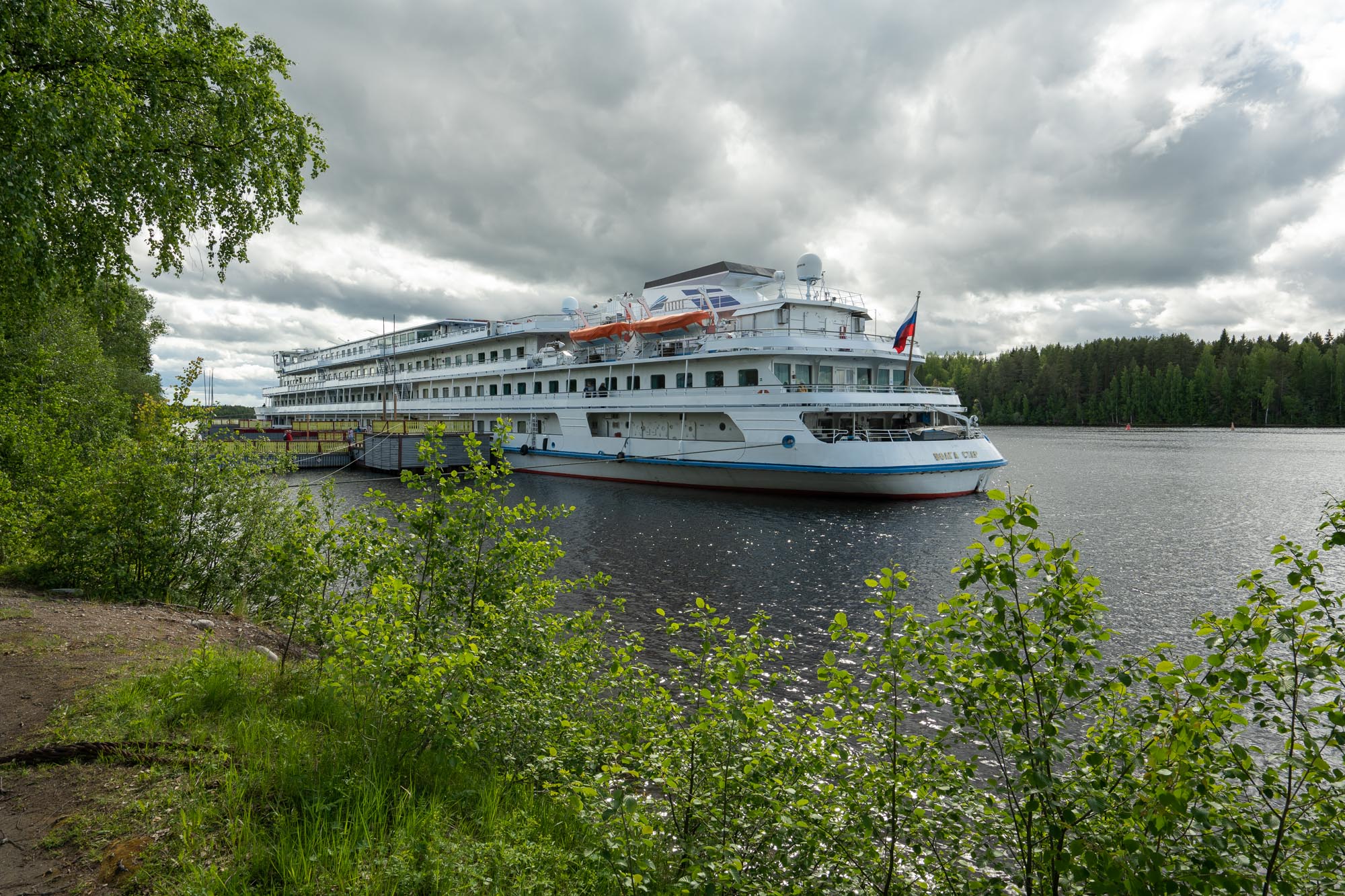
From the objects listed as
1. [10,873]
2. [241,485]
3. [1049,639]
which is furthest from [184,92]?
[1049,639]

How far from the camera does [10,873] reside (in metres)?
3.61

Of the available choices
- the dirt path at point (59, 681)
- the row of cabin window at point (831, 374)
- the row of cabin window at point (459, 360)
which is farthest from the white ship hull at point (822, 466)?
the dirt path at point (59, 681)

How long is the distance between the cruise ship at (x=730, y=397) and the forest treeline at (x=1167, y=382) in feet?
193

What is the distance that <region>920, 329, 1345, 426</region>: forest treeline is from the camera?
96.5 m

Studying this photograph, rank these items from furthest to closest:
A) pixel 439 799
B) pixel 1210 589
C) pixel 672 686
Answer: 1. pixel 1210 589
2. pixel 672 686
3. pixel 439 799

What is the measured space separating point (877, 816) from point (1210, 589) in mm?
15698

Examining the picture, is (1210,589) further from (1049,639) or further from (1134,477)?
(1134,477)

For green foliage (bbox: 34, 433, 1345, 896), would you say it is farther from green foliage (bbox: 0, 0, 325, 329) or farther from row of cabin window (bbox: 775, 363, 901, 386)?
row of cabin window (bbox: 775, 363, 901, 386)

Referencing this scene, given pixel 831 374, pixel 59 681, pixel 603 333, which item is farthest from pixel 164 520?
pixel 603 333

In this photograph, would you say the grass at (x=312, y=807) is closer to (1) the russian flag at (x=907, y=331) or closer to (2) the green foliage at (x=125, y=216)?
(2) the green foliage at (x=125, y=216)

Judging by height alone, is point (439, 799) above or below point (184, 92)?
below

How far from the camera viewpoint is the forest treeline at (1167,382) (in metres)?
96.5

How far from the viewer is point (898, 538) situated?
2059 centimetres

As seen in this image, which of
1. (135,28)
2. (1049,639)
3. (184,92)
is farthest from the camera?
(184,92)
